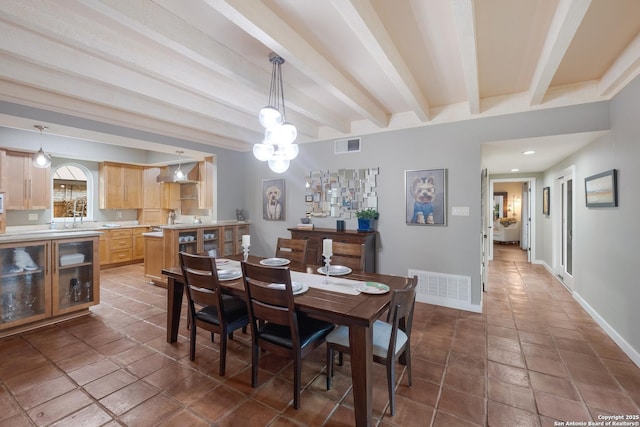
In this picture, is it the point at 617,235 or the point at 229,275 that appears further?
the point at 617,235

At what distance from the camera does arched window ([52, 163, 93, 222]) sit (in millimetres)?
5512

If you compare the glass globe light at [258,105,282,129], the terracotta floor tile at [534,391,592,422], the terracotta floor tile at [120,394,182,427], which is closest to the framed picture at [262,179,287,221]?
the glass globe light at [258,105,282,129]

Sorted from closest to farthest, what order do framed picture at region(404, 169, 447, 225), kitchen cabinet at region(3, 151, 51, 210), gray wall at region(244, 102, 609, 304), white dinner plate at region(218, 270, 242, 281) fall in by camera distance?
white dinner plate at region(218, 270, 242, 281), gray wall at region(244, 102, 609, 304), framed picture at region(404, 169, 447, 225), kitchen cabinet at region(3, 151, 51, 210)

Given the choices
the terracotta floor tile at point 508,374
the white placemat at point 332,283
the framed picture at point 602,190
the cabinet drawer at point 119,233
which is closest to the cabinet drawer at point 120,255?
the cabinet drawer at point 119,233

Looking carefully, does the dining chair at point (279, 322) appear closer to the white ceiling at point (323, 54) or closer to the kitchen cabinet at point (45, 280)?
the white ceiling at point (323, 54)

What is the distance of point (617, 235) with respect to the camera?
274cm

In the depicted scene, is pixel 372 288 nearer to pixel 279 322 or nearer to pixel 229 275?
pixel 279 322

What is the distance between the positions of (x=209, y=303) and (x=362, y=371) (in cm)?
129

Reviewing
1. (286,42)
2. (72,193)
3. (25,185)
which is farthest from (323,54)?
(72,193)

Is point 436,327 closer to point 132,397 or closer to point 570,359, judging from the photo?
point 570,359

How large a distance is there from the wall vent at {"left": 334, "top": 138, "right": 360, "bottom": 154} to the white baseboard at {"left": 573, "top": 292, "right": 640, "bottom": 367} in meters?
3.56

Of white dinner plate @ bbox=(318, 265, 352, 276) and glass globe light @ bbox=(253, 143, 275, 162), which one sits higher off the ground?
glass globe light @ bbox=(253, 143, 275, 162)

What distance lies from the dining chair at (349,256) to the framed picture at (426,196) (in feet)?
4.60

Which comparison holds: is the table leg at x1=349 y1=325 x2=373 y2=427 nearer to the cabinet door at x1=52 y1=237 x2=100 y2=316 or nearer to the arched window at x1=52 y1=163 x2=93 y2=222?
the cabinet door at x1=52 y1=237 x2=100 y2=316
